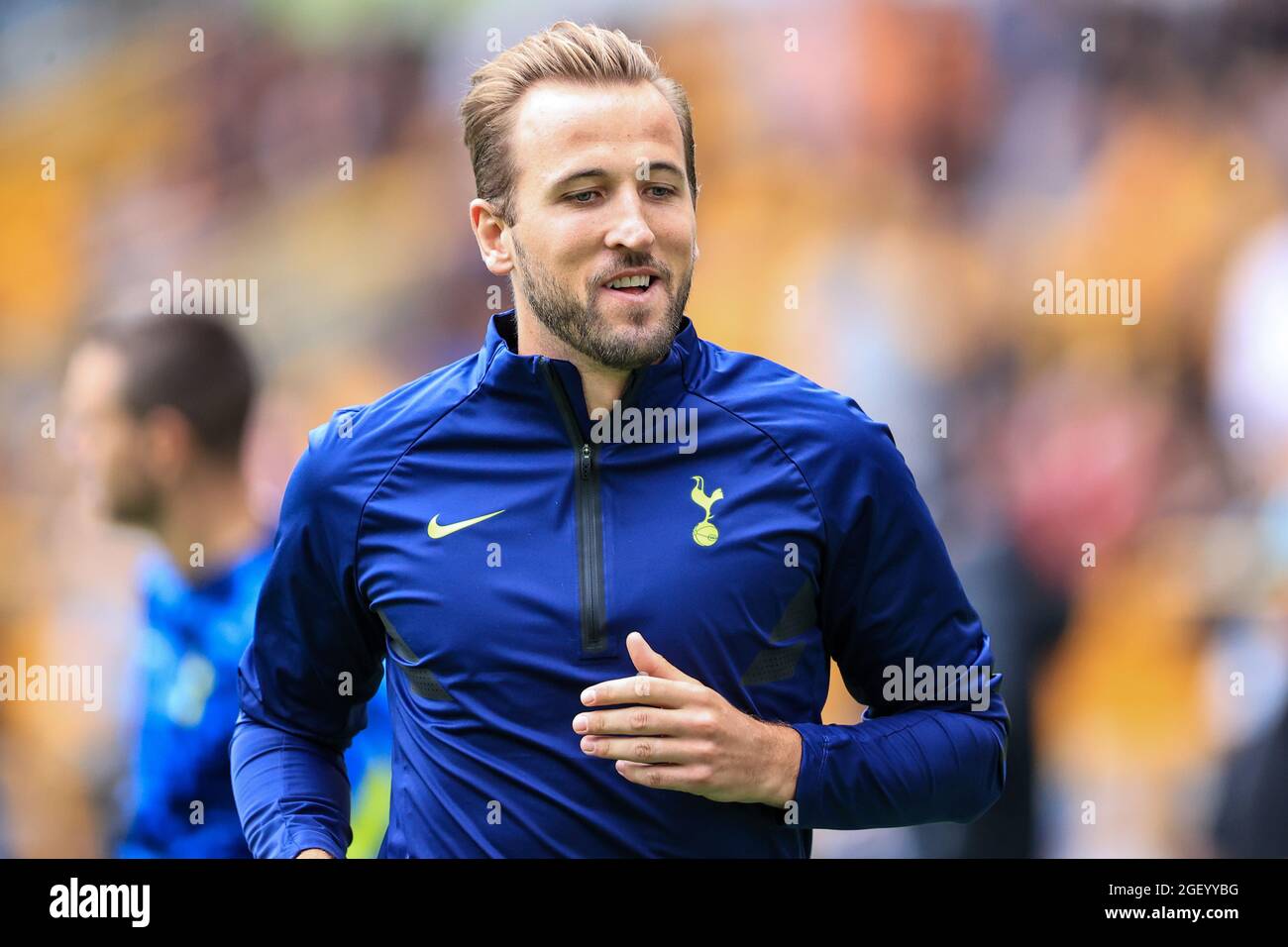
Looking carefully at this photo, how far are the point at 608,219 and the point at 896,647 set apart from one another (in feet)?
1.95

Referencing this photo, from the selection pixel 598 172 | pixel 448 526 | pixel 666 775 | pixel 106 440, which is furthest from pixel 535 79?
pixel 106 440

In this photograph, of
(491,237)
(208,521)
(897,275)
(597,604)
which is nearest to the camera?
(597,604)

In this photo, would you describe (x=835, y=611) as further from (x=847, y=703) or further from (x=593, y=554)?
(x=847, y=703)

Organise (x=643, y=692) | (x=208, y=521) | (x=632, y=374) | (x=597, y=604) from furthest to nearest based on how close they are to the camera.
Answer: (x=208, y=521), (x=632, y=374), (x=597, y=604), (x=643, y=692)

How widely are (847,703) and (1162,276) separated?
1497mm

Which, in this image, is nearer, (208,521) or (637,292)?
(637,292)

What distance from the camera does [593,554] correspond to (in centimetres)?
156

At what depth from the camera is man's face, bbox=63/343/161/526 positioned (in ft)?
12.7

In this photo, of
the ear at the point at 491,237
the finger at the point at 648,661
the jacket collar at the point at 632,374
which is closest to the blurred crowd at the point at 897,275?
the ear at the point at 491,237

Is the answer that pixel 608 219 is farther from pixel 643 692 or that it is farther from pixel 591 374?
pixel 643 692

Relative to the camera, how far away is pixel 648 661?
4.76ft

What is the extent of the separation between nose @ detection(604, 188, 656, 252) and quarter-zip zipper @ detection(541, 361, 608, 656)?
0.17m

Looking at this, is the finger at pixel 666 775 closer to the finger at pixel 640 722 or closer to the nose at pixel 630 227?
the finger at pixel 640 722

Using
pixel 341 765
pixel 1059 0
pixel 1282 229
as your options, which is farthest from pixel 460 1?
pixel 341 765
